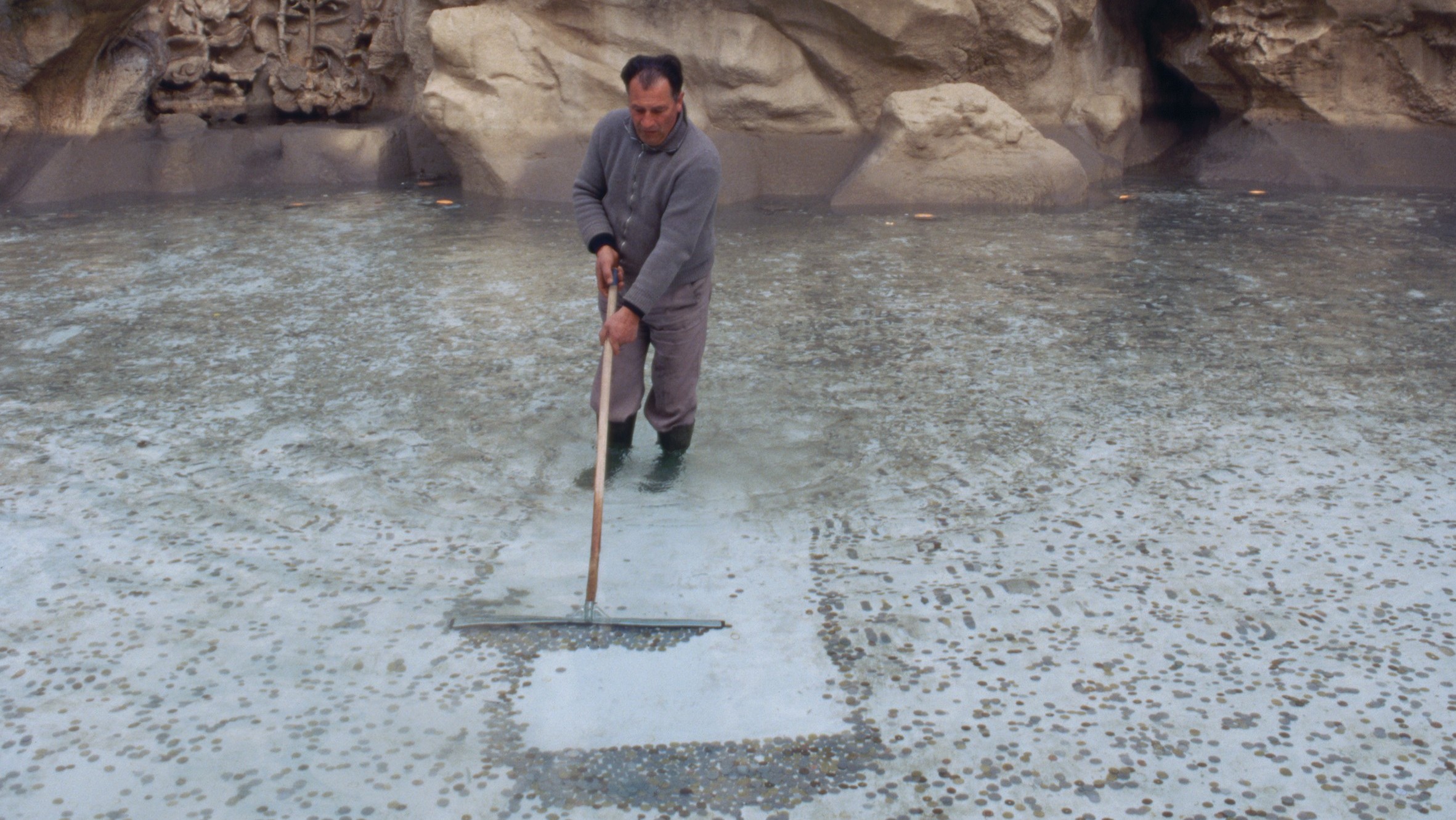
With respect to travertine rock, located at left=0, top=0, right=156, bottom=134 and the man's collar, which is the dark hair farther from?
travertine rock, located at left=0, top=0, right=156, bottom=134

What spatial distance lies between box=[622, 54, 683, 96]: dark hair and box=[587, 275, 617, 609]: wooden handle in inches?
21.2

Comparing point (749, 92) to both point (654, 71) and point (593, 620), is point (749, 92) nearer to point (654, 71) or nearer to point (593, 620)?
point (654, 71)

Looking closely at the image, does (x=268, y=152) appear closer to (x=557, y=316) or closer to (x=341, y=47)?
(x=341, y=47)

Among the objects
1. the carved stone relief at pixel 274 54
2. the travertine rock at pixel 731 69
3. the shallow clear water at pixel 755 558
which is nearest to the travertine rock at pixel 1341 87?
the travertine rock at pixel 731 69

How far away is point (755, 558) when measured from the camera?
9.61 feet

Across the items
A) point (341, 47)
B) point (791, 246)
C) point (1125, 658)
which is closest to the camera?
point (1125, 658)

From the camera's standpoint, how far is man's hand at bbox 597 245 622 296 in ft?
10.6

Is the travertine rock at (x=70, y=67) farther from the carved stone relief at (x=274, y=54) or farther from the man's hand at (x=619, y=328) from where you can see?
the man's hand at (x=619, y=328)

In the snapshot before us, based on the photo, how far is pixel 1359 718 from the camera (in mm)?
2242

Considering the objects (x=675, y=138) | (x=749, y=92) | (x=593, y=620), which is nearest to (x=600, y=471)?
(x=593, y=620)

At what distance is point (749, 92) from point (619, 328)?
6.31 m

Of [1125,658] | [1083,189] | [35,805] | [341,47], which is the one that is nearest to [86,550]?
[35,805]

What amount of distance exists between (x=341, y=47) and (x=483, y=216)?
3.85 m

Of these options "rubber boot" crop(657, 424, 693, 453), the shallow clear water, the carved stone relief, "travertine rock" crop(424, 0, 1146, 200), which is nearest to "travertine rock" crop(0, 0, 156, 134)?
the carved stone relief
